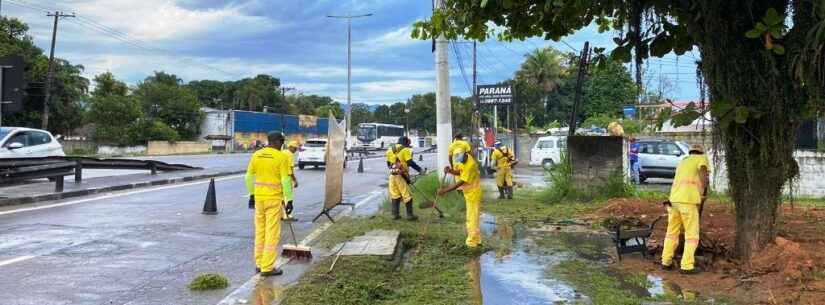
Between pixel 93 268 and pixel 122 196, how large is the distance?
858 centimetres

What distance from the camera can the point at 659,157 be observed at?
838 inches

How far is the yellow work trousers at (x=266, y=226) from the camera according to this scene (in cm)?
678

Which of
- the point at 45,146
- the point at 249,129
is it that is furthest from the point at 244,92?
the point at 45,146

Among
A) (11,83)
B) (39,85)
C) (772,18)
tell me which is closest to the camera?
(772,18)

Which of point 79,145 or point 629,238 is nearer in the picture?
point 629,238

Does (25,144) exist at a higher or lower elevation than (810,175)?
higher

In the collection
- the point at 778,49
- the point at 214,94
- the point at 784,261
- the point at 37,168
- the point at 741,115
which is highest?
the point at 214,94

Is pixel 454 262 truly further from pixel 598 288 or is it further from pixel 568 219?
pixel 568 219

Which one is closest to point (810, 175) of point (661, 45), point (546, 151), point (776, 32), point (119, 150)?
point (661, 45)

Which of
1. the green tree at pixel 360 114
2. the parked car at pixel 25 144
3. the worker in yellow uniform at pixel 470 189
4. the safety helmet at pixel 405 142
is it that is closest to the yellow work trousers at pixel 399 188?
the safety helmet at pixel 405 142

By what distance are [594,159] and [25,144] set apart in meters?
14.5

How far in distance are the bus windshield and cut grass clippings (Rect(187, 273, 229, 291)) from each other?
67.4 metres

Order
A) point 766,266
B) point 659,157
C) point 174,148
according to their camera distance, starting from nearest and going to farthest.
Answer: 1. point 766,266
2. point 659,157
3. point 174,148

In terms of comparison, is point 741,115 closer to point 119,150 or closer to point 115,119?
point 119,150
